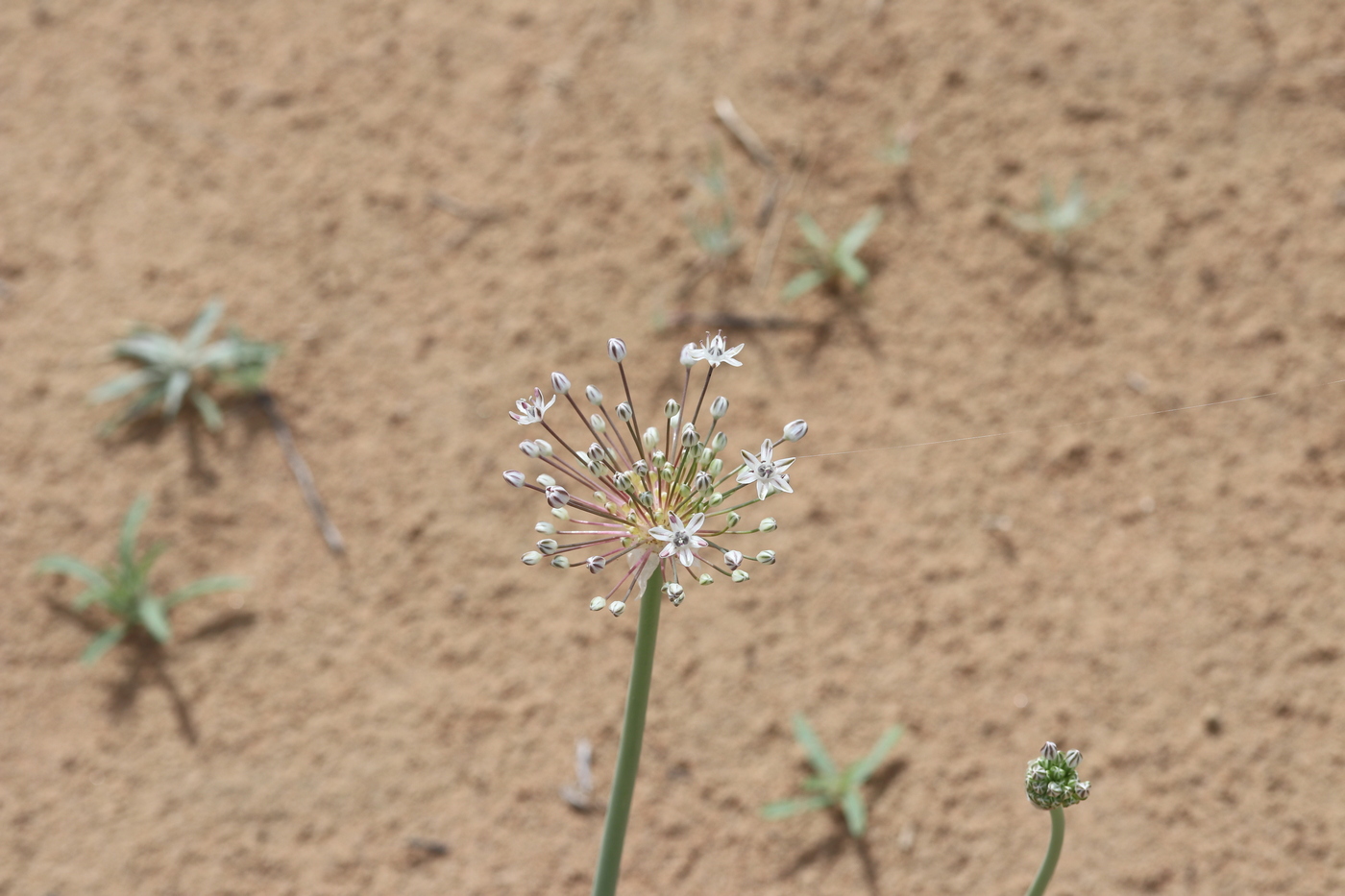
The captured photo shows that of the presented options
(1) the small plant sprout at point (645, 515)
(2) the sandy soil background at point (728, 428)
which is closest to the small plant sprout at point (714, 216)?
(2) the sandy soil background at point (728, 428)

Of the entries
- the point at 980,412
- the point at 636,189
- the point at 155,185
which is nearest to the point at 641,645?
the point at 980,412

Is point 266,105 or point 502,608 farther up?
point 266,105

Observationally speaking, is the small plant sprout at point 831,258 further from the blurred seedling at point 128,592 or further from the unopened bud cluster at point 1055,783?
the unopened bud cluster at point 1055,783

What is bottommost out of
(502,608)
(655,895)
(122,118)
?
(655,895)

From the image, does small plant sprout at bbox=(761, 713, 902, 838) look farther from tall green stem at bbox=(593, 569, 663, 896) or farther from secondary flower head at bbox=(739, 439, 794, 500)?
secondary flower head at bbox=(739, 439, 794, 500)

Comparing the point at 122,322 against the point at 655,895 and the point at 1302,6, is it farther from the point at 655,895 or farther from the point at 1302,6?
the point at 1302,6

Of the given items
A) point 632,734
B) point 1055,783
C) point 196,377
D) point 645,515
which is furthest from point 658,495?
point 196,377
